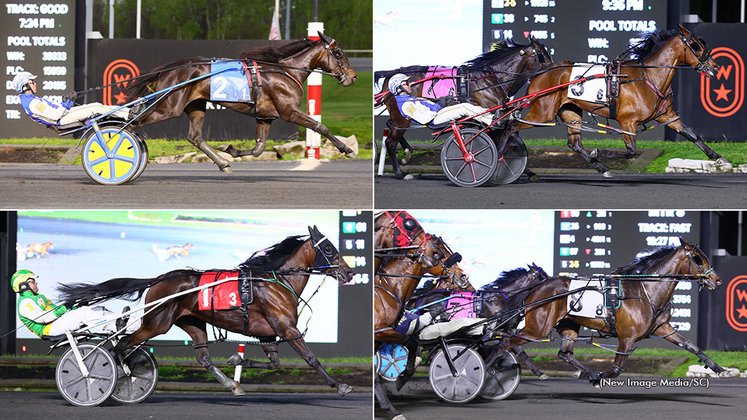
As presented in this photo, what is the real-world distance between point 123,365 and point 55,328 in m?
0.60

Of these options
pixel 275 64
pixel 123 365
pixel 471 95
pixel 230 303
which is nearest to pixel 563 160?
pixel 471 95

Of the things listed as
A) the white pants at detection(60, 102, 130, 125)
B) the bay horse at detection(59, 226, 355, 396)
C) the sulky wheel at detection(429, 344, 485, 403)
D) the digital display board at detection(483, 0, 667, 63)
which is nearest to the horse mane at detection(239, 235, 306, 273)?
the bay horse at detection(59, 226, 355, 396)

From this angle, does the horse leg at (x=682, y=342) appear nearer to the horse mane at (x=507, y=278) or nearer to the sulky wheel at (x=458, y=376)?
the horse mane at (x=507, y=278)

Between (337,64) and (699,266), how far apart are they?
3.78 meters

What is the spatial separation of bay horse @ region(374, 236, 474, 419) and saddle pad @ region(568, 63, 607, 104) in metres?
2.36

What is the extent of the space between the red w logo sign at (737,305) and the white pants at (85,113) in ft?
25.4

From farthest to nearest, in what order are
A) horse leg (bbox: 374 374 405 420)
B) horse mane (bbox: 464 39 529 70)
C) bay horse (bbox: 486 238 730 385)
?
1. horse mane (bbox: 464 39 529 70)
2. bay horse (bbox: 486 238 730 385)
3. horse leg (bbox: 374 374 405 420)

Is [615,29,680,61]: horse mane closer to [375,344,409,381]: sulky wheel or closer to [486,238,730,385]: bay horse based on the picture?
[486,238,730,385]: bay horse

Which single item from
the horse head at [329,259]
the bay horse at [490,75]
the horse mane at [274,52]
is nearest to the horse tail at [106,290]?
the horse head at [329,259]

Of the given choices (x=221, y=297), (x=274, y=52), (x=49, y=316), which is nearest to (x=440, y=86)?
(x=274, y=52)

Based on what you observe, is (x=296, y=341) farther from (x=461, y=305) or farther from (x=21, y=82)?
(x=21, y=82)

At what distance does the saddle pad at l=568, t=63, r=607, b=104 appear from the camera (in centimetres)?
713

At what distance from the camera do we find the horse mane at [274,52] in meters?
7.08

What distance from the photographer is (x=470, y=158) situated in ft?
22.9
